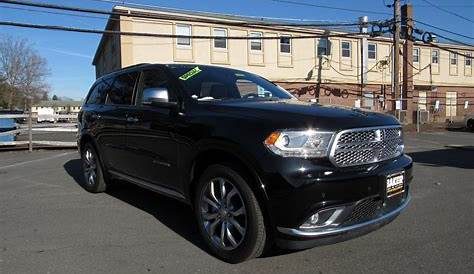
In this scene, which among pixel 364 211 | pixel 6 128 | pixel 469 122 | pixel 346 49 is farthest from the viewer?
pixel 346 49

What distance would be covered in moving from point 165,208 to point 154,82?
1689mm

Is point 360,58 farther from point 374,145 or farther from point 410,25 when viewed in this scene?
point 374,145

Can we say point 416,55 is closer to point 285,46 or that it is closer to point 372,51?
point 372,51

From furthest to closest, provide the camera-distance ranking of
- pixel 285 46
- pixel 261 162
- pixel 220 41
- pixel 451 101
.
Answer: pixel 451 101, pixel 285 46, pixel 220 41, pixel 261 162

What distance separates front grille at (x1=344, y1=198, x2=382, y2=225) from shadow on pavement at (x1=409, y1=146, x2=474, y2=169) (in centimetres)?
705

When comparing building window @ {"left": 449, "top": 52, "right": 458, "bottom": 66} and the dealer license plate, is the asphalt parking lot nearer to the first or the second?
the dealer license plate

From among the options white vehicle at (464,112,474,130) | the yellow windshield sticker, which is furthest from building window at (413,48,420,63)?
the yellow windshield sticker

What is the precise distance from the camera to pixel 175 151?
5.15 metres

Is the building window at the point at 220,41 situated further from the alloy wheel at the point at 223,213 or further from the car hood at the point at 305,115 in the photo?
the alloy wheel at the point at 223,213

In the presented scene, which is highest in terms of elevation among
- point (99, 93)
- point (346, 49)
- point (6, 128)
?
point (346, 49)

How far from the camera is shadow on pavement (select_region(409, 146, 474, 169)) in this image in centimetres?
1094

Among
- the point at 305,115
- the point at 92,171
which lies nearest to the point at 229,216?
the point at 305,115

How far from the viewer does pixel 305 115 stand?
422 cm

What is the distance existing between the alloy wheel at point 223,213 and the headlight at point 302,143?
60 cm
